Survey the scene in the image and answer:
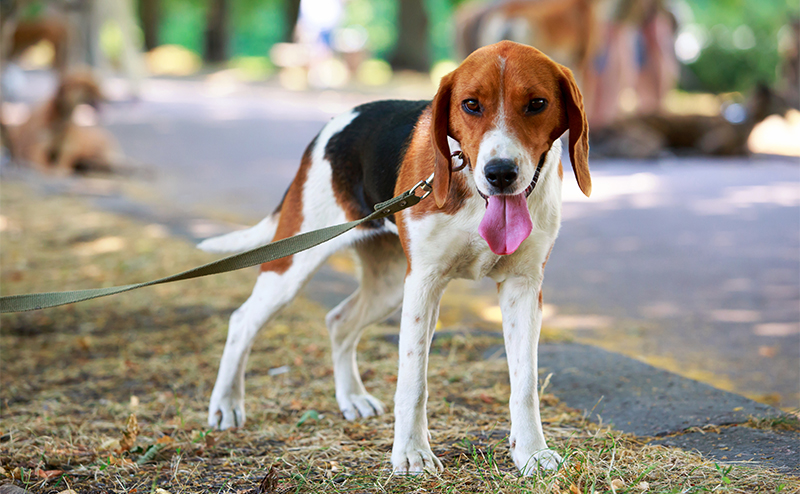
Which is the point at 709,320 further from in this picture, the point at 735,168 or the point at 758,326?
the point at 735,168

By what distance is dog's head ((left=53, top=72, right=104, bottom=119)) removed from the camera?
12.3 metres

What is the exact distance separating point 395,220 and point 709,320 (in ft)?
12.3

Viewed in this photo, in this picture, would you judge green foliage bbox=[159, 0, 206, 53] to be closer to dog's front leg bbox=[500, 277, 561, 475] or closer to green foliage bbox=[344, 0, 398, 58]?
green foliage bbox=[344, 0, 398, 58]

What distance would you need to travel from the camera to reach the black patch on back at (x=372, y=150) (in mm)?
3244

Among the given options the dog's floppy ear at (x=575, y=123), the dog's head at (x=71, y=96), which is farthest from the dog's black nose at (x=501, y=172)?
the dog's head at (x=71, y=96)

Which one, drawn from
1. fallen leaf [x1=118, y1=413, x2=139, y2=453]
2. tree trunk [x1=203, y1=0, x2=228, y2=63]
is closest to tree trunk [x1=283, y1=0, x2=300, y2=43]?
tree trunk [x1=203, y1=0, x2=228, y2=63]

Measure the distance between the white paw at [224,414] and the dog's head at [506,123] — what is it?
169 cm

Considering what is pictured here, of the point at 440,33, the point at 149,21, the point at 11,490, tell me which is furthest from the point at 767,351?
the point at 440,33

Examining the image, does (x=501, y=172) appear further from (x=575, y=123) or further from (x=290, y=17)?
(x=290, y=17)

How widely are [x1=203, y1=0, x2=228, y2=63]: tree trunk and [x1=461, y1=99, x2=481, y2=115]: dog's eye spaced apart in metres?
34.1

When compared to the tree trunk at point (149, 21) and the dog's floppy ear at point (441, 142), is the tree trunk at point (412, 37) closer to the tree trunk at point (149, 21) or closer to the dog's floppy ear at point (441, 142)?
the tree trunk at point (149, 21)

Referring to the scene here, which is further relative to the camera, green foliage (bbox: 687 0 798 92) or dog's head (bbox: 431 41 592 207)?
green foliage (bbox: 687 0 798 92)

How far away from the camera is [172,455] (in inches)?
134

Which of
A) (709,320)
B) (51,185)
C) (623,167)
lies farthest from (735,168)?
(51,185)
